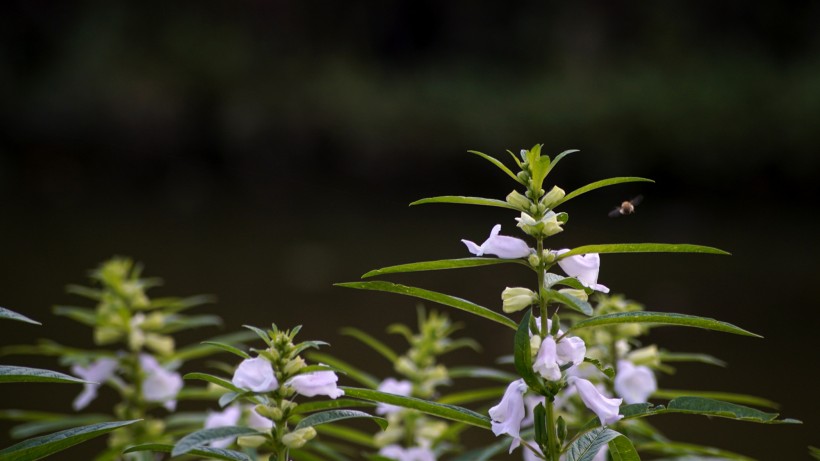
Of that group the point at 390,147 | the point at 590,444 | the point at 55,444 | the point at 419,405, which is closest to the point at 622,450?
the point at 590,444

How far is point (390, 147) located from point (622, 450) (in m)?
8.43

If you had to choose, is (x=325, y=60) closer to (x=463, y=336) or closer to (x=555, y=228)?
(x=463, y=336)

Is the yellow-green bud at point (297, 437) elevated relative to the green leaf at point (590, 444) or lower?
elevated

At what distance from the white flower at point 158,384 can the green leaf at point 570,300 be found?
52 cm

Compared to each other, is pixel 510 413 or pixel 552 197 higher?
pixel 552 197

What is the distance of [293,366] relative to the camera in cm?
54

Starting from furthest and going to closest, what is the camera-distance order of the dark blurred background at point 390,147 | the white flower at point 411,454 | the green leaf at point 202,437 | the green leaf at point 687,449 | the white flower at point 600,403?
the dark blurred background at point 390,147 → the white flower at point 411,454 → the green leaf at point 687,449 → the white flower at point 600,403 → the green leaf at point 202,437

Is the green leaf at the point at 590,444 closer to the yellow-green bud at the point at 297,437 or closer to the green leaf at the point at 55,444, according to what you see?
the yellow-green bud at the point at 297,437

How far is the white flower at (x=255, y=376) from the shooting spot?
528 mm

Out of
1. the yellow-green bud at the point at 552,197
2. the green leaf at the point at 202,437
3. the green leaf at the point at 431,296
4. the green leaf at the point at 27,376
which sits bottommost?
the green leaf at the point at 202,437

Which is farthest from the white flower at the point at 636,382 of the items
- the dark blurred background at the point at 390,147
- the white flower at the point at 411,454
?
the dark blurred background at the point at 390,147

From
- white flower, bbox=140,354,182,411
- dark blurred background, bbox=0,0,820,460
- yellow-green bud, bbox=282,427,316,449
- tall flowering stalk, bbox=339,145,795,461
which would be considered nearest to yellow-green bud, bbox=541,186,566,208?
tall flowering stalk, bbox=339,145,795,461

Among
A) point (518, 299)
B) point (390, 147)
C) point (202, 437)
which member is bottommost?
point (202, 437)

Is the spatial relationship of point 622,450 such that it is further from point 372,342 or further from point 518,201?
point 372,342
